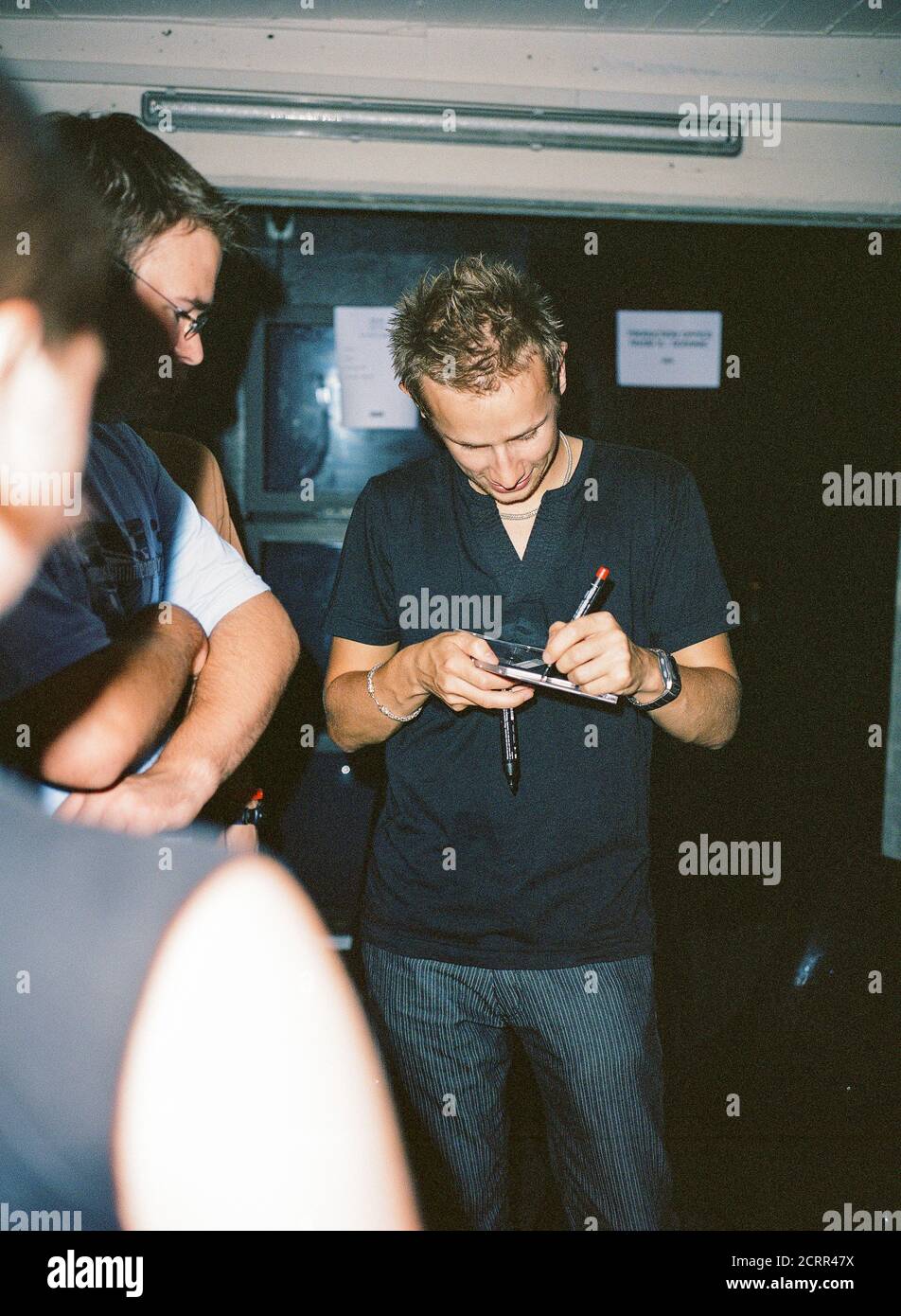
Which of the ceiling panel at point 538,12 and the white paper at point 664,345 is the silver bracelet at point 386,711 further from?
the ceiling panel at point 538,12

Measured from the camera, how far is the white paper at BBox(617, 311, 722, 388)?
2.66 meters

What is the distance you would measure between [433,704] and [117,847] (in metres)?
0.64

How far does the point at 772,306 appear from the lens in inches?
105

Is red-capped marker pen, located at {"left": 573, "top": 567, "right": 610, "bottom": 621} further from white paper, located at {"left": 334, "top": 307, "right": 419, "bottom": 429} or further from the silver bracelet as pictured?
white paper, located at {"left": 334, "top": 307, "right": 419, "bottom": 429}

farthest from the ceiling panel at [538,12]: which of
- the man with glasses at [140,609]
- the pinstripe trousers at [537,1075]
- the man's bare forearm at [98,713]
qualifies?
the pinstripe trousers at [537,1075]

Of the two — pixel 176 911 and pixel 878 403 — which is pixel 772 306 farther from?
pixel 176 911

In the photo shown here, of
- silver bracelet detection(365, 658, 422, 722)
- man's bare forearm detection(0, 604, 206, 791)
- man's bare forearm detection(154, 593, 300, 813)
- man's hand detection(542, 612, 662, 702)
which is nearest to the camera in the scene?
man's bare forearm detection(0, 604, 206, 791)

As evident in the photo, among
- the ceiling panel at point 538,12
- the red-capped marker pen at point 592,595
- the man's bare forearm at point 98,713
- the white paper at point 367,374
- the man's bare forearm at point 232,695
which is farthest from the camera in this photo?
the white paper at point 367,374

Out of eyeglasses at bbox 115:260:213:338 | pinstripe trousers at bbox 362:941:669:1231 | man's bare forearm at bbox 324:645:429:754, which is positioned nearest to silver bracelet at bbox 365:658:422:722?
man's bare forearm at bbox 324:645:429:754

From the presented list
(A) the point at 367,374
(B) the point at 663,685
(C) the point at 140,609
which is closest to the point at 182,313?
(C) the point at 140,609

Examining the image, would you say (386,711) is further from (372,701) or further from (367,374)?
(367,374)

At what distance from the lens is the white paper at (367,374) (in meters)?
2.58

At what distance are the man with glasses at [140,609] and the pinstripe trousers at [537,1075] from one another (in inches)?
23.6
